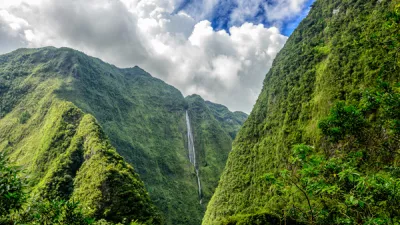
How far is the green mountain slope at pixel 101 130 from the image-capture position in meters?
65.0

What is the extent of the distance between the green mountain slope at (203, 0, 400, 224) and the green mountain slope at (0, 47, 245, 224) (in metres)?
24.3

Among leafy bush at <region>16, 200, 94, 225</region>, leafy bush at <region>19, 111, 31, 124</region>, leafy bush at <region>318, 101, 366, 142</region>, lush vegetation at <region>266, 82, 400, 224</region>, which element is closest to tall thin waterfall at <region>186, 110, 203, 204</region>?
leafy bush at <region>19, 111, 31, 124</region>

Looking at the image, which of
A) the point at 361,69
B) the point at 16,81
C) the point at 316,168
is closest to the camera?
the point at 316,168

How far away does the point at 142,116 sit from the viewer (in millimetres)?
149000

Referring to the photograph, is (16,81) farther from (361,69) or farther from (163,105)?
(361,69)

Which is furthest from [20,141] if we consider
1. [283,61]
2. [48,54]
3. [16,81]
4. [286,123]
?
[283,61]

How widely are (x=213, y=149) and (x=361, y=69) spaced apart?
106001 millimetres

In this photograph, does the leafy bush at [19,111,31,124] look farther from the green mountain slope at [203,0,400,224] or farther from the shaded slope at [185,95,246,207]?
the shaded slope at [185,95,246,207]

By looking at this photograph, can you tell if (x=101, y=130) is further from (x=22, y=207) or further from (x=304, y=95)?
(x=22, y=207)

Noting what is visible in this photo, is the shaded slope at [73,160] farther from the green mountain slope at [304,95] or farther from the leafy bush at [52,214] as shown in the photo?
the leafy bush at [52,214]

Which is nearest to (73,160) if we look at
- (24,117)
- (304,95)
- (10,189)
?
(24,117)

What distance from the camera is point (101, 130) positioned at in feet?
237

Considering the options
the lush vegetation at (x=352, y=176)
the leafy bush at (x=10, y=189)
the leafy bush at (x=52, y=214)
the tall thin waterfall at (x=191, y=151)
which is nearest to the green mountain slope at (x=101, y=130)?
the tall thin waterfall at (x=191, y=151)

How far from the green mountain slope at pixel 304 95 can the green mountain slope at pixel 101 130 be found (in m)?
24.3
